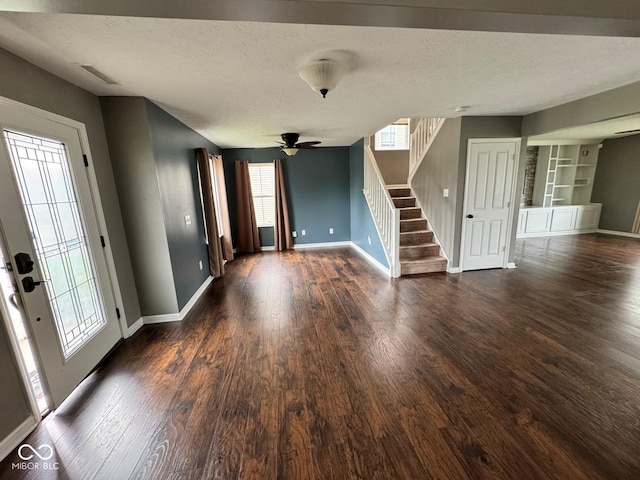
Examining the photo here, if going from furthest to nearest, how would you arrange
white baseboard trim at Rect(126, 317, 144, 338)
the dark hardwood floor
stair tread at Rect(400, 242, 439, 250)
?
stair tread at Rect(400, 242, 439, 250)
white baseboard trim at Rect(126, 317, 144, 338)
the dark hardwood floor

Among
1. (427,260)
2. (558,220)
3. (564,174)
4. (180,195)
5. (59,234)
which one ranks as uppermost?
(564,174)

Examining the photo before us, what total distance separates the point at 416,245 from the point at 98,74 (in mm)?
4508

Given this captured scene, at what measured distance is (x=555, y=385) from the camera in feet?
6.14

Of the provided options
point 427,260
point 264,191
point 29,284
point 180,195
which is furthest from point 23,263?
point 264,191

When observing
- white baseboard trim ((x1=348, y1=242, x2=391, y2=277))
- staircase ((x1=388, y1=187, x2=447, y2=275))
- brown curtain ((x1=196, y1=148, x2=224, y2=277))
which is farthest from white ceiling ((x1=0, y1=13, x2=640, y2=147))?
white baseboard trim ((x1=348, y1=242, x2=391, y2=277))

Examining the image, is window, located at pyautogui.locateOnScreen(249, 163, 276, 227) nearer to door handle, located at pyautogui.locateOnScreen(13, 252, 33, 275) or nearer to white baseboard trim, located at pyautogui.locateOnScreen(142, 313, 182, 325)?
white baseboard trim, located at pyautogui.locateOnScreen(142, 313, 182, 325)

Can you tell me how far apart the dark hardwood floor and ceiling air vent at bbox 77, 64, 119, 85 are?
235cm

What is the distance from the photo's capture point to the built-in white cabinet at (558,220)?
6.67 meters

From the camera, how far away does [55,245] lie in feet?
6.36

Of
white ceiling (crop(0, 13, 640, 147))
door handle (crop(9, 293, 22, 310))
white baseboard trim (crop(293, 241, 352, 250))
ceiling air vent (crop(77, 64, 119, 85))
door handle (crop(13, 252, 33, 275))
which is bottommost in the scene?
white baseboard trim (crop(293, 241, 352, 250))

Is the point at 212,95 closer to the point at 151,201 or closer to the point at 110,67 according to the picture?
the point at 110,67

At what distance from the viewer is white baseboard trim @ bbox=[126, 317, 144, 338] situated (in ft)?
8.94

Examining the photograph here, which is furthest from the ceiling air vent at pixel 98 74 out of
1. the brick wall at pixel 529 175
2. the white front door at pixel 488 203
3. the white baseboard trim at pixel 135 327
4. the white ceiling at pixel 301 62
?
the brick wall at pixel 529 175

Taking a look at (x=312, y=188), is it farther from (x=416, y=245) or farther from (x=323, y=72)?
(x=323, y=72)
